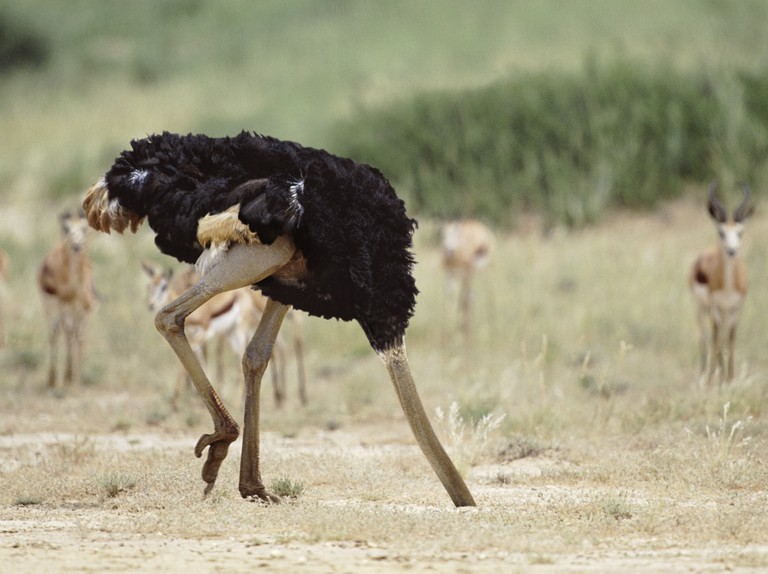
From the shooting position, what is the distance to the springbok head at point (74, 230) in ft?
51.9

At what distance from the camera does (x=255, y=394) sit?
26.7ft

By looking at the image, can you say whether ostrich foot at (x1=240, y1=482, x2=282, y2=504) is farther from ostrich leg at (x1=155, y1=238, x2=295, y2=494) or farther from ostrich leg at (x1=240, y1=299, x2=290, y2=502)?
ostrich leg at (x1=155, y1=238, x2=295, y2=494)

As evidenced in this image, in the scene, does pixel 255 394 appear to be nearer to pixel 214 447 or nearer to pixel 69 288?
pixel 214 447

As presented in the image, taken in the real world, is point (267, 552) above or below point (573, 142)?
below

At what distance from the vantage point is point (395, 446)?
38.1 ft

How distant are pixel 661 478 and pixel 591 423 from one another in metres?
2.27

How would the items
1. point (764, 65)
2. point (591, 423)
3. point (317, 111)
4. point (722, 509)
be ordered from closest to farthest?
point (722, 509)
point (591, 423)
point (764, 65)
point (317, 111)

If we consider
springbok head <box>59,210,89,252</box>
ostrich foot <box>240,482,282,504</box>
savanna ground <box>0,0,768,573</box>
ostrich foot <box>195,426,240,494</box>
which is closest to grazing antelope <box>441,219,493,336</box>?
savanna ground <box>0,0,768,573</box>

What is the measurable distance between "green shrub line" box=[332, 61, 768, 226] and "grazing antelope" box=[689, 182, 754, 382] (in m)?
8.77

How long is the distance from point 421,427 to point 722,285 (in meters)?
8.47

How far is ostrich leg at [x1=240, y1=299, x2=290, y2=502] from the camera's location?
8023mm

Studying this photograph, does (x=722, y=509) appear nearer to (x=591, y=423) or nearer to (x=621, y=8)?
(x=591, y=423)

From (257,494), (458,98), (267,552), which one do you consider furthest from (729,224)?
(458,98)

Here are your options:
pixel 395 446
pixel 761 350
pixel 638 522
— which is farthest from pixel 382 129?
pixel 638 522
